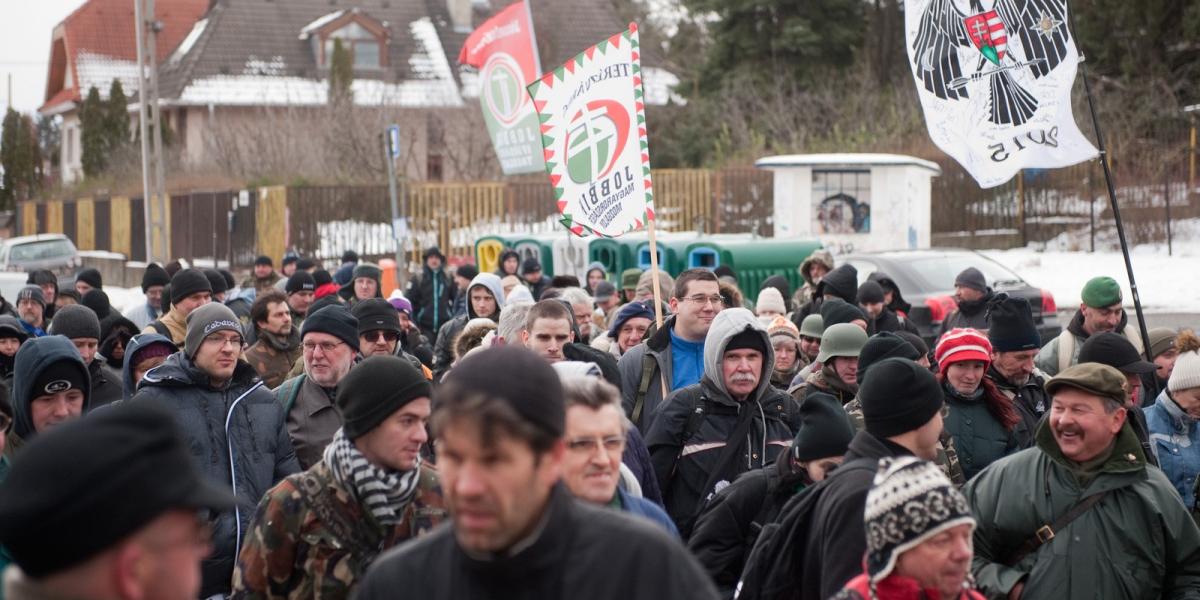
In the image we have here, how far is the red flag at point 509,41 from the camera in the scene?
1888 cm

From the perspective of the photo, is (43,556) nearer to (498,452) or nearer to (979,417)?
(498,452)

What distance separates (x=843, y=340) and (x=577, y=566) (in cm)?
474

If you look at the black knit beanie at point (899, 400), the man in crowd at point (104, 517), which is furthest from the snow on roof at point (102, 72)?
the man in crowd at point (104, 517)

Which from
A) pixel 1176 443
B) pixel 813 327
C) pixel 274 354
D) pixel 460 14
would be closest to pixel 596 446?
pixel 1176 443

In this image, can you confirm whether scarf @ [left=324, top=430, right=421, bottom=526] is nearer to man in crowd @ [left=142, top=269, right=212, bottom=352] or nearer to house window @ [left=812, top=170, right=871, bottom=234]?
man in crowd @ [left=142, top=269, right=212, bottom=352]

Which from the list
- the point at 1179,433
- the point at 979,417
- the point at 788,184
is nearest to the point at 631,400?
the point at 979,417

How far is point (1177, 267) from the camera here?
26156 millimetres

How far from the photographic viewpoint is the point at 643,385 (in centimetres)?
726

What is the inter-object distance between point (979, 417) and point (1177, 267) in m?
21.2

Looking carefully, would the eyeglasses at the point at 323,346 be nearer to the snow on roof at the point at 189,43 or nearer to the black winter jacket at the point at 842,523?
the black winter jacket at the point at 842,523

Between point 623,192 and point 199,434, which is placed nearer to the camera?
point 199,434

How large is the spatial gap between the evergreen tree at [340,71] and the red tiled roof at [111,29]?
51.4 ft

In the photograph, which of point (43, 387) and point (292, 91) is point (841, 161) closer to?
point (43, 387)

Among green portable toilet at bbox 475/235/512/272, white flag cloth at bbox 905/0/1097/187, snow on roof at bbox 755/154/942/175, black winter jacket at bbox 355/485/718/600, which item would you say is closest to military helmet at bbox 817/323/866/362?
white flag cloth at bbox 905/0/1097/187
